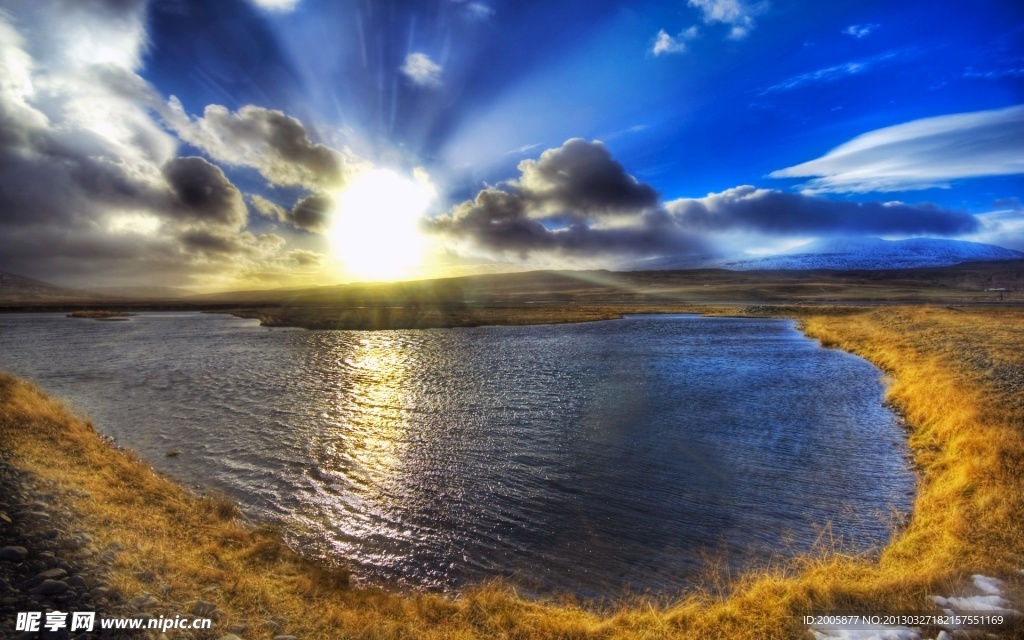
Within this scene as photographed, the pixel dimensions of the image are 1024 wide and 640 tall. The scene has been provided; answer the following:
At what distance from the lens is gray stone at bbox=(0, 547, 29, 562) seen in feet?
24.1

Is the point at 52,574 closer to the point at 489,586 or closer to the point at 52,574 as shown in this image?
the point at 52,574

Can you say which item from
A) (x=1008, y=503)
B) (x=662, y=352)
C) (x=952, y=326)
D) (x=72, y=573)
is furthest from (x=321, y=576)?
(x=952, y=326)

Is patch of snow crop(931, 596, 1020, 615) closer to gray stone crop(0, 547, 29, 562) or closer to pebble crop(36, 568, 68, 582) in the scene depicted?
pebble crop(36, 568, 68, 582)

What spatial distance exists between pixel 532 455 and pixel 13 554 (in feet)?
42.2

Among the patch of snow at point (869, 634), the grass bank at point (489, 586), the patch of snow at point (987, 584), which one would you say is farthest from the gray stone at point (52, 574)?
the patch of snow at point (987, 584)

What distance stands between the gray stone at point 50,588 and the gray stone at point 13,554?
3.61 ft

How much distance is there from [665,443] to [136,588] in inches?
627

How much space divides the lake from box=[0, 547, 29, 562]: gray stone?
495cm

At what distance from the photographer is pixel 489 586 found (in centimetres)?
932

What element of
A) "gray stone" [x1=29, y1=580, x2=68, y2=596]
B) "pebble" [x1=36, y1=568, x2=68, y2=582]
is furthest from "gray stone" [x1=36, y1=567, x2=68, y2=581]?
"gray stone" [x1=29, y1=580, x2=68, y2=596]

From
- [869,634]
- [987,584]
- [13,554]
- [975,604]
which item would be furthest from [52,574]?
[987,584]

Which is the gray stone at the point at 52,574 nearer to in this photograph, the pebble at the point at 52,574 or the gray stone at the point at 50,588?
the pebble at the point at 52,574

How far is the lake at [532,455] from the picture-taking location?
36.3 ft

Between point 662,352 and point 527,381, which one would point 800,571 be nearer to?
point 527,381
